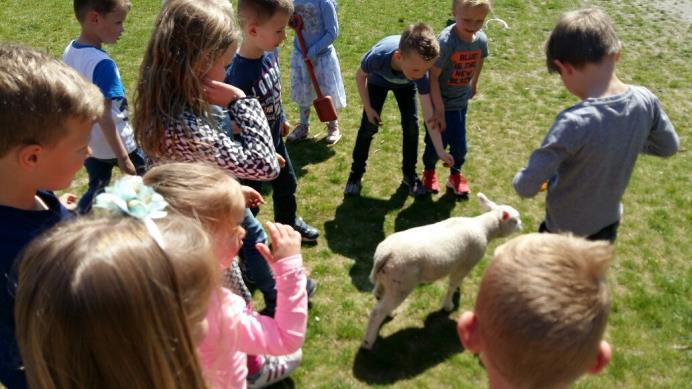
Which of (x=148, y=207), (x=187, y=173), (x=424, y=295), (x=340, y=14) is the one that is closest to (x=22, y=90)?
(x=187, y=173)

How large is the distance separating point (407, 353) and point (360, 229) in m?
1.53

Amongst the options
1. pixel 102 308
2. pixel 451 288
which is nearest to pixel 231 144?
pixel 102 308

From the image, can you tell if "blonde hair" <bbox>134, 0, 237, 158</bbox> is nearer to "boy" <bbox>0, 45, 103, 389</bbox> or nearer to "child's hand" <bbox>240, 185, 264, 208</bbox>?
"child's hand" <bbox>240, 185, 264, 208</bbox>

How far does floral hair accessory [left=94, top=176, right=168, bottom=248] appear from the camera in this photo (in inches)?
59.2

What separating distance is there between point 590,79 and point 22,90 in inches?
99.1

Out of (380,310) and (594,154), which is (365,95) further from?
(594,154)

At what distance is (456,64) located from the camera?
15.9ft

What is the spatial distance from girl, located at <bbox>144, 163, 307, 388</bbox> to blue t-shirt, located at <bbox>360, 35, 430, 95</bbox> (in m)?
2.87

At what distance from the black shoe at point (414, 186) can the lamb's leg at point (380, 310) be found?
203 cm

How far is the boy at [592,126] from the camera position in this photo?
280 centimetres

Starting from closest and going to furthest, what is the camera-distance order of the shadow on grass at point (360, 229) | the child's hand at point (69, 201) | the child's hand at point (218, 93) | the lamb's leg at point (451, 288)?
the child's hand at point (69, 201), the child's hand at point (218, 93), the lamb's leg at point (451, 288), the shadow on grass at point (360, 229)

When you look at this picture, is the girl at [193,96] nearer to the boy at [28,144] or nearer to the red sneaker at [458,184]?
the boy at [28,144]

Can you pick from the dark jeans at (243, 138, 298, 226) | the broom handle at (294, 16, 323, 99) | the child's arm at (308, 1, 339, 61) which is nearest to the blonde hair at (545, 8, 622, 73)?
the dark jeans at (243, 138, 298, 226)

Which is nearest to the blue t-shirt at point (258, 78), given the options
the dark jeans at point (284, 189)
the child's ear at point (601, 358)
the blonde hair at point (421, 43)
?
the dark jeans at point (284, 189)
